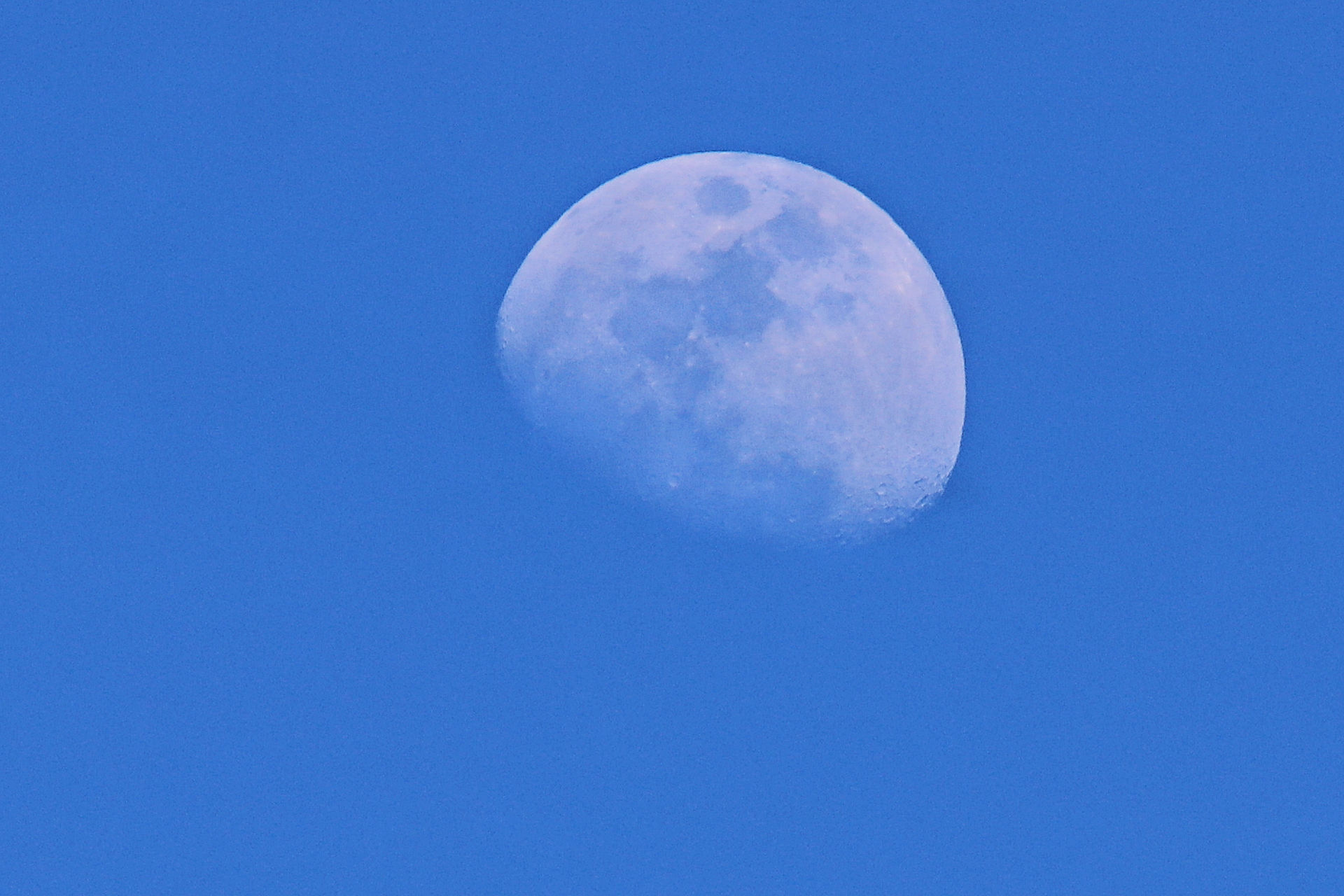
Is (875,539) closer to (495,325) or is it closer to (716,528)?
(716,528)

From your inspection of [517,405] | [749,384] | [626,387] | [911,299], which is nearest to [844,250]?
[911,299]

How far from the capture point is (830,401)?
7.87 metres

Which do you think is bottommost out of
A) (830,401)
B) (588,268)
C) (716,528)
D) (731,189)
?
(716,528)

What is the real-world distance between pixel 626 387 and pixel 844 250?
1579mm

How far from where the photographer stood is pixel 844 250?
320 inches

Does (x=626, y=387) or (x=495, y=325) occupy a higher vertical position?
(x=495, y=325)

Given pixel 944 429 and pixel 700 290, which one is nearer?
pixel 700 290

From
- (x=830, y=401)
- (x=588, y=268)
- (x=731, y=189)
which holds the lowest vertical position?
(x=830, y=401)

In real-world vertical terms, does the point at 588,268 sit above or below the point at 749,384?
above

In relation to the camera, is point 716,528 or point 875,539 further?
point 875,539

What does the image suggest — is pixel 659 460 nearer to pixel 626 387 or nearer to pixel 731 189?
pixel 626 387

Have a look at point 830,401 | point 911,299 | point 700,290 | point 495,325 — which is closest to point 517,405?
point 495,325

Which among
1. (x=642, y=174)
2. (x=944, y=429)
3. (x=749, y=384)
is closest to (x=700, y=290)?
(x=749, y=384)

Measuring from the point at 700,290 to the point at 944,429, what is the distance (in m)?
1.90
